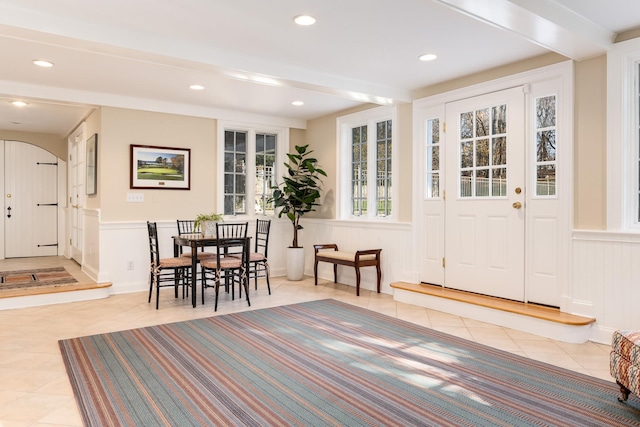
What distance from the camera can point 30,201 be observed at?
8156 millimetres

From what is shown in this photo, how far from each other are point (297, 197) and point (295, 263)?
0.97 meters

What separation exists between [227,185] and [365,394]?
4.41 meters

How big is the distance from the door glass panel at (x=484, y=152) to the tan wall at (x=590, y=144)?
69 cm

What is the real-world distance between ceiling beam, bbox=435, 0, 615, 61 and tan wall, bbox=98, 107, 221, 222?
4.17 meters

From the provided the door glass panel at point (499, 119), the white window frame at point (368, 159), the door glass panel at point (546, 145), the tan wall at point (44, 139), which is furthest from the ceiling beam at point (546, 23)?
the tan wall at point (44, 139)

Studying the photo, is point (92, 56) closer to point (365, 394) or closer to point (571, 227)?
point (365, 394)

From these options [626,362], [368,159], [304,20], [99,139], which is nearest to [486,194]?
[368,159]

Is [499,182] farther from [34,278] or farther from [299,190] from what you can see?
[34,278]

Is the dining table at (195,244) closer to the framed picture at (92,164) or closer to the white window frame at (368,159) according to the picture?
the framed picture at (92,164)

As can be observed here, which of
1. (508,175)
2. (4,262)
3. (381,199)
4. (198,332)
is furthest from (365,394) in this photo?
(4,262)

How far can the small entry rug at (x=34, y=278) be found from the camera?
5312mm

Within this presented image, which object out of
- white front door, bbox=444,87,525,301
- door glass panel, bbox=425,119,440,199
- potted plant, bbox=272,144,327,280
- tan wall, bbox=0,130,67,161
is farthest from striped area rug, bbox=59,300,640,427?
tan wall, bbox=0,130,67,161

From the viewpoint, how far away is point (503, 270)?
4316 mm

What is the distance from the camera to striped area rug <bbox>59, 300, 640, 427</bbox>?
2320mm
